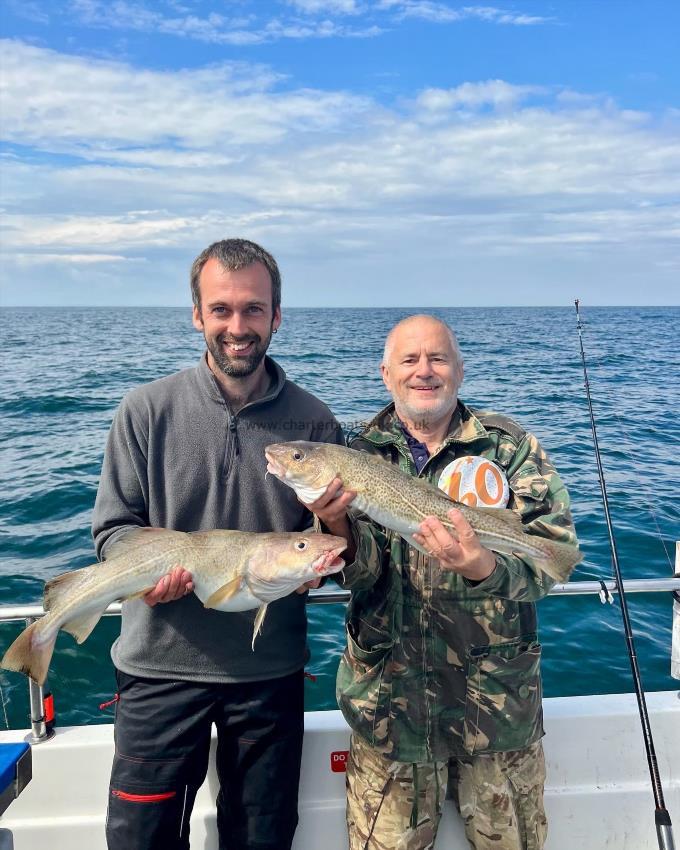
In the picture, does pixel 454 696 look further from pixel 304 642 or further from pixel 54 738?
pixel 54 738

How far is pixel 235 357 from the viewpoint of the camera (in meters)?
3.44

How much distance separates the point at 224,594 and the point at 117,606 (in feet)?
2.63

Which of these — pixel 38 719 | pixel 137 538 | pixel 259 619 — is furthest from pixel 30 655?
pixel 259 619

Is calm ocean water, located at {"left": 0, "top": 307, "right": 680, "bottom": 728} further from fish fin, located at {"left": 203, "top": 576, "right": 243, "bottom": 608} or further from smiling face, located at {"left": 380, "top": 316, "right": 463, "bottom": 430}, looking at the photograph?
fish fin, located at {"left": 203, "top": 576, "right": 243, "bottom": 608}

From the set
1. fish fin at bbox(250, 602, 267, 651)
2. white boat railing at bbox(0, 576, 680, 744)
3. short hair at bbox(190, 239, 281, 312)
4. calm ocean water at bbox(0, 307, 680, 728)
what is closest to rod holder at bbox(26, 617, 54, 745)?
white boat railing at bbox(0, 576, 680, 744)

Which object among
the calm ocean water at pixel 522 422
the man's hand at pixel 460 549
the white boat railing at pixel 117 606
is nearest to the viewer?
the man's hand at pixel 460 549

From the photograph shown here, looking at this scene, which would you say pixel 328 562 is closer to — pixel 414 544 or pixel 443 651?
pixel 414 544

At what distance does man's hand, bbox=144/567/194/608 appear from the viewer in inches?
124

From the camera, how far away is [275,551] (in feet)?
10.4

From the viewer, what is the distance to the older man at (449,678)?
3.27 meters

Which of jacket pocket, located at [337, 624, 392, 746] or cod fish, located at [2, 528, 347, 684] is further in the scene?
jacket pocket, located at [337, 624, 392, 746]

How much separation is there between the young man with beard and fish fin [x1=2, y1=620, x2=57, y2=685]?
36 centimetres

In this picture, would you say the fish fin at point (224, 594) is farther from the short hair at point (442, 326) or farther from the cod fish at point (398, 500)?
the short hair at point (442, 326)

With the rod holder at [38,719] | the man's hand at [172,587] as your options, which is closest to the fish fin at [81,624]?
the man's hand at [172,587]
